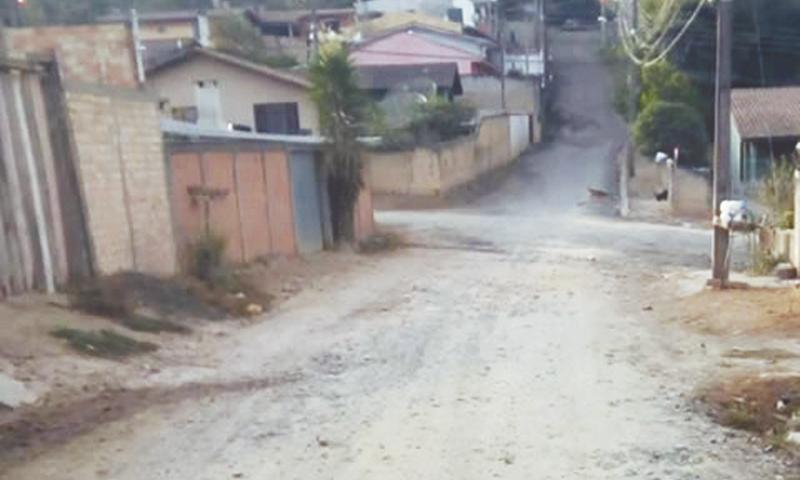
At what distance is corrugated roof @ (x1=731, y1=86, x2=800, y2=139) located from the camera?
1455 inches

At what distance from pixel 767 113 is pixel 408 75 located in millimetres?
17986

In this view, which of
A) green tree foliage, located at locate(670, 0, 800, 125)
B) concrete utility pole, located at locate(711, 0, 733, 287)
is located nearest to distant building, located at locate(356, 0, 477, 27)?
green tree foliage, located at locate(670, 0, 800, 125)

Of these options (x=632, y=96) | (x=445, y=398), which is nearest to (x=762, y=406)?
(x=445, y=398)

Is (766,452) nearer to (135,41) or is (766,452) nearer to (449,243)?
(135,41)

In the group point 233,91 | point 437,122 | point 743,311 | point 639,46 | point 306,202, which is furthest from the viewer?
point 437,122

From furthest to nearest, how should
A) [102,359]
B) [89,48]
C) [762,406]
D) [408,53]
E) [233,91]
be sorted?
[408,53] < [233,91] < [89,48] < [102,359] < [762,406]

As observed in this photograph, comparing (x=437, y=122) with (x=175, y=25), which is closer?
(x=437, y=122)

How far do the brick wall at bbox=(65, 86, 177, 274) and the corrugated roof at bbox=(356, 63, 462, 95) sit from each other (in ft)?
109

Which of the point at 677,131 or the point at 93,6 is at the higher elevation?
the point at 93,6

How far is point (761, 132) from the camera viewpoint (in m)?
36.9

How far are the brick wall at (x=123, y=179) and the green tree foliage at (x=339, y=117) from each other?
786 centimetres

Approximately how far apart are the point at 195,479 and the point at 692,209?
30.2m

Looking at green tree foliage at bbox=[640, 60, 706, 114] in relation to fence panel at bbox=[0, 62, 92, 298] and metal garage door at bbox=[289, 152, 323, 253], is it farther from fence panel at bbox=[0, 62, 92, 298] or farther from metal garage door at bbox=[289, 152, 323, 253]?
fence panel at bbox=[0, 62, 92, 298]

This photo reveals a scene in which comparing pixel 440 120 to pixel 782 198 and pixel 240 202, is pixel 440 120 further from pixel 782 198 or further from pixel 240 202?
pixel 240 202
